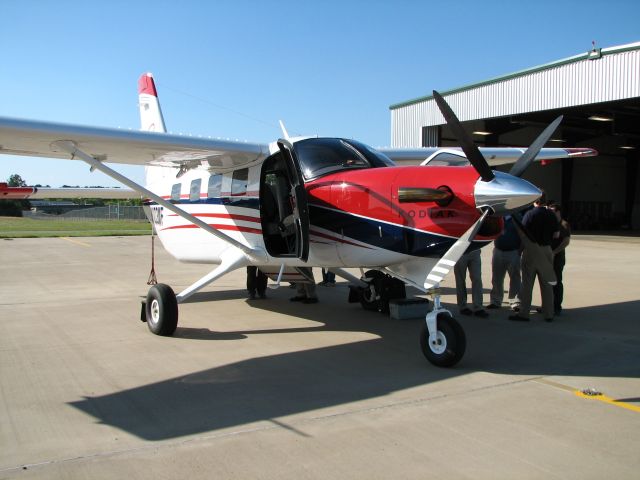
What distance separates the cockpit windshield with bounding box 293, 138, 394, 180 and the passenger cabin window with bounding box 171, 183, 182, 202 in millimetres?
3434

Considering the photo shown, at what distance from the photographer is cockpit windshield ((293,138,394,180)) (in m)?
7.14

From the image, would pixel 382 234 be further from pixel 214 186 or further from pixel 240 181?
pixel 214 186

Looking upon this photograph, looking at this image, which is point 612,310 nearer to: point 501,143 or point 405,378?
point 405,378

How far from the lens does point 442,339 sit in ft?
19.5

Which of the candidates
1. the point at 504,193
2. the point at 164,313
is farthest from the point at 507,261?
the point at 164,313

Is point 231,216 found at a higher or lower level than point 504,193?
lower

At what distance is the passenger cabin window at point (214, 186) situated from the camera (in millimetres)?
8922

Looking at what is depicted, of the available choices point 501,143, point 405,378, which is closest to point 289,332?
point 405,378

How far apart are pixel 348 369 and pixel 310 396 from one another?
1008 millimetres

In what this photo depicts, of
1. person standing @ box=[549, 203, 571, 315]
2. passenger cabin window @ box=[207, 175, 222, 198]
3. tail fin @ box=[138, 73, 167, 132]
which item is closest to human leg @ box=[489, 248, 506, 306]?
person standing @ box=[549, 203, 571, 315]

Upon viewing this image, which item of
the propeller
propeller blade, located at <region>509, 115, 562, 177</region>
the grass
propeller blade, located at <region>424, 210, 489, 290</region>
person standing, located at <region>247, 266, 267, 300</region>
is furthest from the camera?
the grass

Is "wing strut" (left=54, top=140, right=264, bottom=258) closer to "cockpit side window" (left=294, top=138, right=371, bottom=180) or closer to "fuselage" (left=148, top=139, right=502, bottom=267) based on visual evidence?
"fuselage" (left=148, top=139, right=502, bottom=267)

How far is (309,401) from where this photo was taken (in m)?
4.91

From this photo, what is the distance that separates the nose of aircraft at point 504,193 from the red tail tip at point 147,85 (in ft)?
29.6
